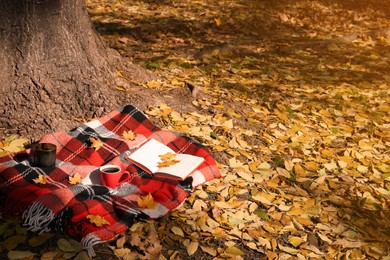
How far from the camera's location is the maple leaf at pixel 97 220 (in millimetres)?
3082

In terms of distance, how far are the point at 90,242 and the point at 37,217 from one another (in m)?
0.41

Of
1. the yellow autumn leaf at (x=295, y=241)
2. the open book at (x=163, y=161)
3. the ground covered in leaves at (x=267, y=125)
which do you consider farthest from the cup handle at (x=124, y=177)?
the yellow autumn leaf at (x=295, y=241)

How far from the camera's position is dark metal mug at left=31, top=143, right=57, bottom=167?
354 cm

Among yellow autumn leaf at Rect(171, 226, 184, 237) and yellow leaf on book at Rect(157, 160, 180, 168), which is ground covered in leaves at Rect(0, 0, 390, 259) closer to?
yellow autumn leaf at Rect(171, 226, 184, 237)

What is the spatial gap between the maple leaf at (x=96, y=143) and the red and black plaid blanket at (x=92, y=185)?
29 millimetres

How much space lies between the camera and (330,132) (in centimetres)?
480

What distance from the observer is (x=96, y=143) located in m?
3.92

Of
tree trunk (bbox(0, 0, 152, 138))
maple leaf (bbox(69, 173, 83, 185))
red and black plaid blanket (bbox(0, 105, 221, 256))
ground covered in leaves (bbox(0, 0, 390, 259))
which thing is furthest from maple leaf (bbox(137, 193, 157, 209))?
tree trunk (bbox(0, 0, 152, 138))

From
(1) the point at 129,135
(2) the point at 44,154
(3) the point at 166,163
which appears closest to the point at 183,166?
(3) the point at 166,163

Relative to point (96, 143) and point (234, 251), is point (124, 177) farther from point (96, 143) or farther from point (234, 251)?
point (234, 251)

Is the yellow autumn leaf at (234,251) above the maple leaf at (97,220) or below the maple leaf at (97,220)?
below

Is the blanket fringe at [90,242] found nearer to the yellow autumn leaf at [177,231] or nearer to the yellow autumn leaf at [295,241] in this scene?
the yellow autumn leaf at [177,231]

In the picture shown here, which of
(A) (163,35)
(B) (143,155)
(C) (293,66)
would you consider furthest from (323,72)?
(B) (143,155)

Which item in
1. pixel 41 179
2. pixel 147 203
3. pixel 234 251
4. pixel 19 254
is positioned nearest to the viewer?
pixel 19 254
